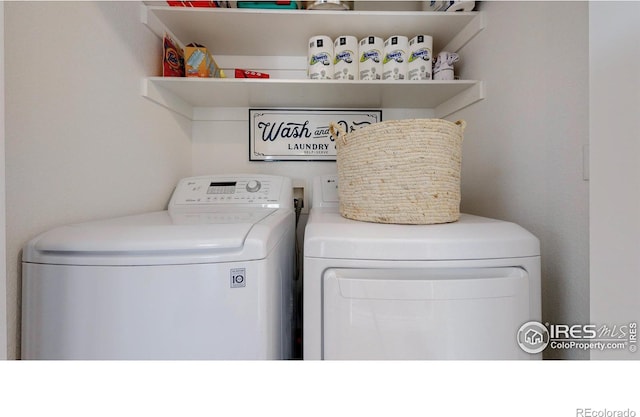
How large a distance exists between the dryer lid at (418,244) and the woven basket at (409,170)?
0.33ft

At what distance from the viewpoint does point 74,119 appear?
32.8 inches

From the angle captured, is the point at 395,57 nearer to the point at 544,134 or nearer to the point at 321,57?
the point at 321,57

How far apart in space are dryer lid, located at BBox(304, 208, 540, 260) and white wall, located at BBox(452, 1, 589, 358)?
225mm

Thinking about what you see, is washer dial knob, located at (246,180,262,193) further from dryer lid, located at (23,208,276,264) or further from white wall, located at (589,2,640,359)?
white wall, located at (589,2,640,359)

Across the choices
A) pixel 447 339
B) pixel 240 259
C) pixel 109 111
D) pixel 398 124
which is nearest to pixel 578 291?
pixel 447 339

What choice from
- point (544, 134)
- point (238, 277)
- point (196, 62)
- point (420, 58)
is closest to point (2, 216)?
point (238, 277)

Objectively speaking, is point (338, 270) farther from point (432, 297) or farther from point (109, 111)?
point (109, 111)

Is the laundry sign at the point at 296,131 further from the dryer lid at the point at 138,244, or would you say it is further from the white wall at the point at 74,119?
the dryer lid at the point at 138,244

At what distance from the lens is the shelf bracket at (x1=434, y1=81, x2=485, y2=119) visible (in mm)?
1207

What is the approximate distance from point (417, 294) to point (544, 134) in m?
0.69

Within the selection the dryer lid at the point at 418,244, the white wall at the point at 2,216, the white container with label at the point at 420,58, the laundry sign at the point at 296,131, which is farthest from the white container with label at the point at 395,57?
the white wall at the point at 2,216

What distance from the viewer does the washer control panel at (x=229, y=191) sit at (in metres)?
1.31

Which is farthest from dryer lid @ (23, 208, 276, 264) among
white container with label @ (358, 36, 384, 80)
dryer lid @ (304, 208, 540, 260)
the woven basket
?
white container with label @ (358, 36, 384, 80)
